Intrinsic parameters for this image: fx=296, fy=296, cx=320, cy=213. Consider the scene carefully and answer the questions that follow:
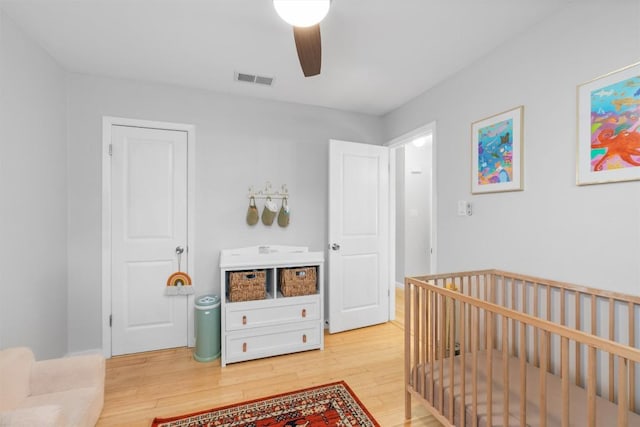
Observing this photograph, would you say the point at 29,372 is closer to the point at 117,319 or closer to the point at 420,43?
the point at 117,319

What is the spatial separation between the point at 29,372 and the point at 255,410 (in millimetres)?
1212

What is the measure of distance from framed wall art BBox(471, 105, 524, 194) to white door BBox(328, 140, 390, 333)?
1.10m

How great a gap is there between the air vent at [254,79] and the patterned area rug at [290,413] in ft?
7.95

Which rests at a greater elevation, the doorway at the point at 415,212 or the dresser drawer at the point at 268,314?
the doorway at the point at 415,212

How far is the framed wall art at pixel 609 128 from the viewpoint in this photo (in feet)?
4.52

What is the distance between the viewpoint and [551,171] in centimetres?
173

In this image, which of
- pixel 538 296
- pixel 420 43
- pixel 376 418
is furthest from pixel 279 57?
pixel 376 418

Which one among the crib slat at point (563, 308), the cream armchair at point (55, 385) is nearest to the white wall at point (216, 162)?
the cream armchair at point (55, 385)

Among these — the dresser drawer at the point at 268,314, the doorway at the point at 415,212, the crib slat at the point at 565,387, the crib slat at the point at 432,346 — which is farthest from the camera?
the doorway at the point at 415,212

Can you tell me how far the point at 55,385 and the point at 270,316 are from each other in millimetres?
1359

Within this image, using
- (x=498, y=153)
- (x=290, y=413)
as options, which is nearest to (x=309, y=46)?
(x=498, y=153)

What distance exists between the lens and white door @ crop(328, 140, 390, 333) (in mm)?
2975

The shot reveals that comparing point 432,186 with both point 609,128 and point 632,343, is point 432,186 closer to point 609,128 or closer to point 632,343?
point 609,128

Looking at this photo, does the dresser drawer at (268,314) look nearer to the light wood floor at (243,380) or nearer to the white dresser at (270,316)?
the white dresser at (270,316)
